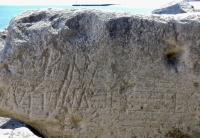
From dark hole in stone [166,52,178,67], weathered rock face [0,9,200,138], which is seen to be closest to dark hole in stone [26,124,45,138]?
weathered rock face [0,9,200,138]

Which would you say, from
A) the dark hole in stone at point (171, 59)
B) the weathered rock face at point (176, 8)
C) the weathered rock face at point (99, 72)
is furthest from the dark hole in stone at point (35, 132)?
the weathered rock face at point (176, 8)

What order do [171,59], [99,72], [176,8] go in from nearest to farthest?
1. [99,72]
2. [171,59]
3. [176,8]

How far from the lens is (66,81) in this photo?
10.1ft

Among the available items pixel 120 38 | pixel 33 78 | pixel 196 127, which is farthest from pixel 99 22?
pixel 196 127

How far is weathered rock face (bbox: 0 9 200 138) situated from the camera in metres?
3.04

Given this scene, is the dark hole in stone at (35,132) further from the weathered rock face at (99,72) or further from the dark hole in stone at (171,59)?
the dark hole in stone at (171,59)

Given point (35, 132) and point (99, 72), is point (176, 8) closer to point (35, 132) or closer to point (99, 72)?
point (99, 72)

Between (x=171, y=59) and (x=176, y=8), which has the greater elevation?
(x=171, y=59)

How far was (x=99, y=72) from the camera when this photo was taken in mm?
3084

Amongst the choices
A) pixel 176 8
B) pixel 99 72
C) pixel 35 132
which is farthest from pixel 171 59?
pixel 176 8

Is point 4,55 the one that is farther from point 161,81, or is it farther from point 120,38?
point 161,81

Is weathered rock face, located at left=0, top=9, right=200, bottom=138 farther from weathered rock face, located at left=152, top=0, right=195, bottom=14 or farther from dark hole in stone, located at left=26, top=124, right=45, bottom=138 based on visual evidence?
weathered rock face, located at left=152, top=0, right=195, bottom=14

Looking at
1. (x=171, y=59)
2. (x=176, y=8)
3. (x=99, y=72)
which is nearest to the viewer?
(x=99, y=72)

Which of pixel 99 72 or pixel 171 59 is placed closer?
pixel 99 72
